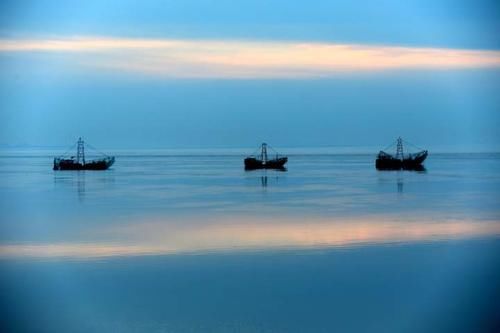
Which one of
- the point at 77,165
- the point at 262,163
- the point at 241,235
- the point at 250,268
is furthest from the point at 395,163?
the point at 250,268

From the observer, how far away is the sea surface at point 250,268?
12.2 metres

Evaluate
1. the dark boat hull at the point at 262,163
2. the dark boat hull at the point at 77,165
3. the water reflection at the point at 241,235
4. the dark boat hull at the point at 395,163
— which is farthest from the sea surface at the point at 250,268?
the dark boat hull at the point at 77,165

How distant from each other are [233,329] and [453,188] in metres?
33.5

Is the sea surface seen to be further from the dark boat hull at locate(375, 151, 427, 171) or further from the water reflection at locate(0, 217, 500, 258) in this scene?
the dark boat hull at locate(375, 151, 427, 171)

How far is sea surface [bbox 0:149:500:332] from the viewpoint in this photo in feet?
40.0

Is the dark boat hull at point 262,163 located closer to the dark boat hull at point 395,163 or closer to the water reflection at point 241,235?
the dark boat hull at point 395,163

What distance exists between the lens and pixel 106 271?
51.4 ft

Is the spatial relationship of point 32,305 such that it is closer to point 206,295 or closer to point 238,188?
point 206,295

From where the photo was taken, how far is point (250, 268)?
1617cm

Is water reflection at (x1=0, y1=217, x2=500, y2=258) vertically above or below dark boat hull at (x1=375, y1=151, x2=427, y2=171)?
below

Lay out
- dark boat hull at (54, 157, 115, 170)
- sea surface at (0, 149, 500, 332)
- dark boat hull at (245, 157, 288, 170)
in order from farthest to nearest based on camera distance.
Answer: dark boat hull at (54, 157, 115, 170)
dark boat hull at (245, 157, 288, 170)
sea surface at (0, 149, 500, 332)

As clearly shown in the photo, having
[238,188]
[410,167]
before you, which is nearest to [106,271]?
[238,188]

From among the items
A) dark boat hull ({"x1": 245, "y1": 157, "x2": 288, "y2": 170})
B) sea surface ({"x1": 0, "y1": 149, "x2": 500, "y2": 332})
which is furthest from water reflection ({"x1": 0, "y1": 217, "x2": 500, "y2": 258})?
dark boat hull ({"x1": 245, "y1": 157, "x2": 288, "y2": 170})

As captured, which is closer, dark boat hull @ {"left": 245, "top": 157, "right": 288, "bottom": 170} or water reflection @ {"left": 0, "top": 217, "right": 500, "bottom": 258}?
water reflection @ {"left": 0, "top": 217, "right": 500, "bottom": 258}
